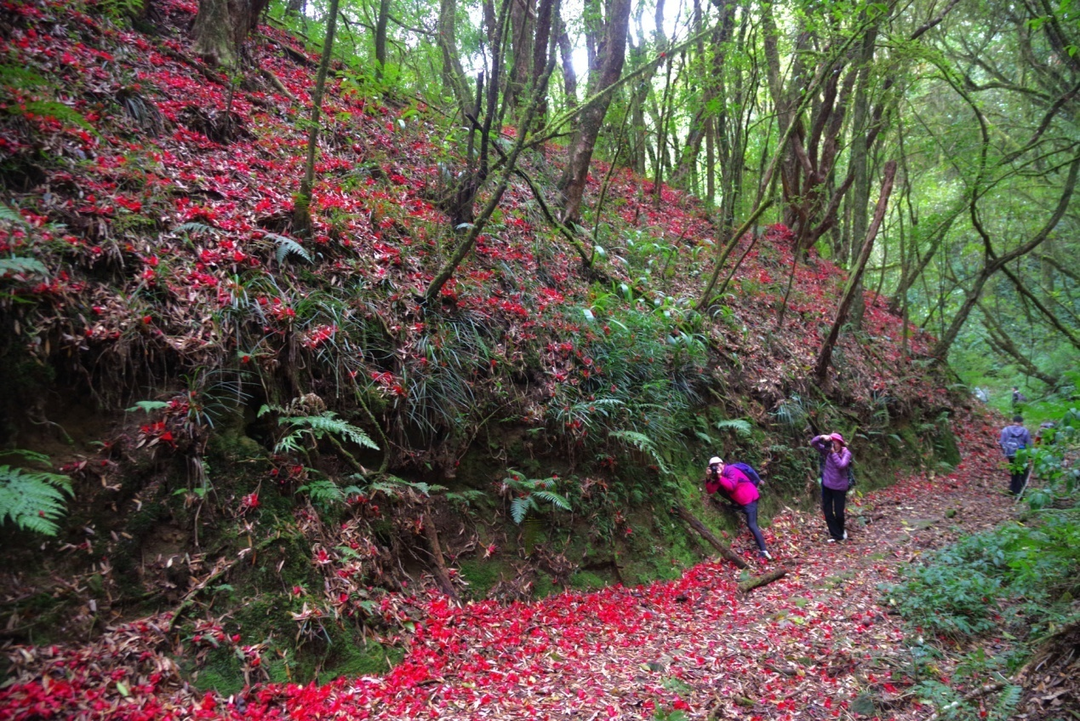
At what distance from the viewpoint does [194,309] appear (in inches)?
183

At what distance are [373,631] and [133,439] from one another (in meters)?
2.28

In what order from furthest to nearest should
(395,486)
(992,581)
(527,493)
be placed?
(527,493)
(992,581)
(395,486)

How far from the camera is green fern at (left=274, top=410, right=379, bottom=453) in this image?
458 cm

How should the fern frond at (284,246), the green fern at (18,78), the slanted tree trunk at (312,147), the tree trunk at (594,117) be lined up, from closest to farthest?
1. the green fern at (18,78)
2. the slanted tree trunk at (312,147)
3. the fern frond at (284,246)
4. the tree trunk at (594,117)

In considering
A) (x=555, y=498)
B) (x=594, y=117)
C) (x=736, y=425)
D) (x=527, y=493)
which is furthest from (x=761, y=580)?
(x=594, y=117)

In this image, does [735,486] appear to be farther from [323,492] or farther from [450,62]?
[450,62]

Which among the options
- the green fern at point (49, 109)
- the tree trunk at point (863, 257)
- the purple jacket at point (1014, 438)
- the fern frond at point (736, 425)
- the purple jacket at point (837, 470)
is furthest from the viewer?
the tree trunk at point (863, 257)

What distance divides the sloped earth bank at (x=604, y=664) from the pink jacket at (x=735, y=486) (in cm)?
93

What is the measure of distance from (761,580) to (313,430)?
5.77 m

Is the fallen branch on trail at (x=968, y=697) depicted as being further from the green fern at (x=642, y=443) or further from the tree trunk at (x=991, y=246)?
the tree trunk at (x=991, y=246)

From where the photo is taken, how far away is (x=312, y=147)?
5.51m

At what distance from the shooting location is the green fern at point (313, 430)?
458cm

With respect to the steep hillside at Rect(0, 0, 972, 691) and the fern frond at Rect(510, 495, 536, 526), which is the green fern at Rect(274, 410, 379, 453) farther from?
the fern frond at Rect(510, 495, 536, 526)

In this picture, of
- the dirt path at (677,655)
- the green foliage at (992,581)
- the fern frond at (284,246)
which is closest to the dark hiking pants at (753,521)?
the dirt path at (677,655)
